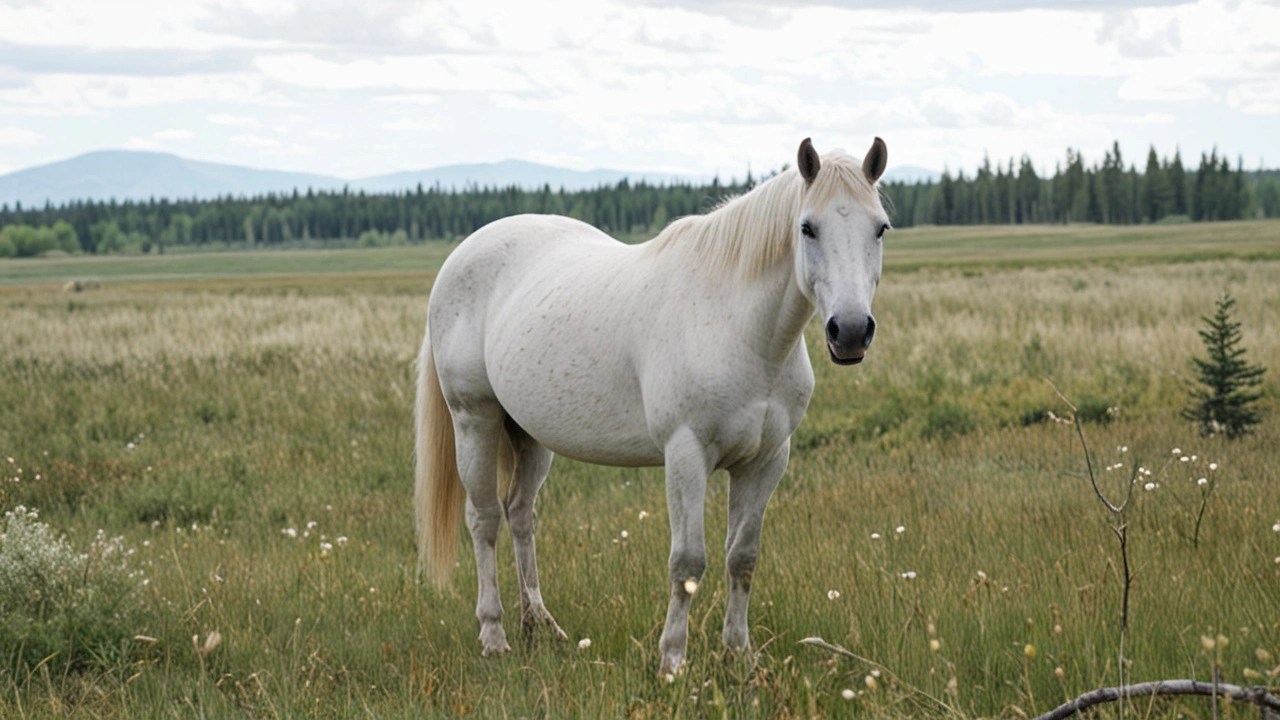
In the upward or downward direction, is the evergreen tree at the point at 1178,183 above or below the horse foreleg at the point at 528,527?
above

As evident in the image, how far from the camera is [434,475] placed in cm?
581

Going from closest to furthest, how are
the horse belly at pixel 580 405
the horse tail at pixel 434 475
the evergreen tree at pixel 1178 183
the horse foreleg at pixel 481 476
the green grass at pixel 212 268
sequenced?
the horse belly at pixel 580 405 < the horse foreleg at pixel 481 476 < the horse tail at pixel 434 475 < the green grass at pixel 212 268 < the evergreen tree at pixel 1178 183

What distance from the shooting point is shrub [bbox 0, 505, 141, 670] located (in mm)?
4551

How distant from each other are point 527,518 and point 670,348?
1.73 m

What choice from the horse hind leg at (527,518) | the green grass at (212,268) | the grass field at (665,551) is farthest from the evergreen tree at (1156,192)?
the horse hind leg at (527,518)

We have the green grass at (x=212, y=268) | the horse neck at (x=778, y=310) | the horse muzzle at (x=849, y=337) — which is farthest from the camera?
the green grass at (x=212, y=268)

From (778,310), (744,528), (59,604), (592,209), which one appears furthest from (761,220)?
(592,209)

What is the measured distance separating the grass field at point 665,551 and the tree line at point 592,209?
127 meters

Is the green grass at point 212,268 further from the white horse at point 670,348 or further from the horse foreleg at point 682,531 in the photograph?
the horse foreleg at point 682,531

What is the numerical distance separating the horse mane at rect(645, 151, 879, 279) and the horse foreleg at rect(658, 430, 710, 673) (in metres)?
0.74

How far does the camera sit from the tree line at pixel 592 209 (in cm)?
12756

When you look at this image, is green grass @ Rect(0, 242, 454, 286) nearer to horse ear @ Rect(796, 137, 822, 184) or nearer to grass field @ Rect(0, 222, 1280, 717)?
grass field @ Rect(0, 222, 1280, 717)

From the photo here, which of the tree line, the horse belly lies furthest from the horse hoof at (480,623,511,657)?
the tree line

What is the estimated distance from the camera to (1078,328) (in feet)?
52.6
